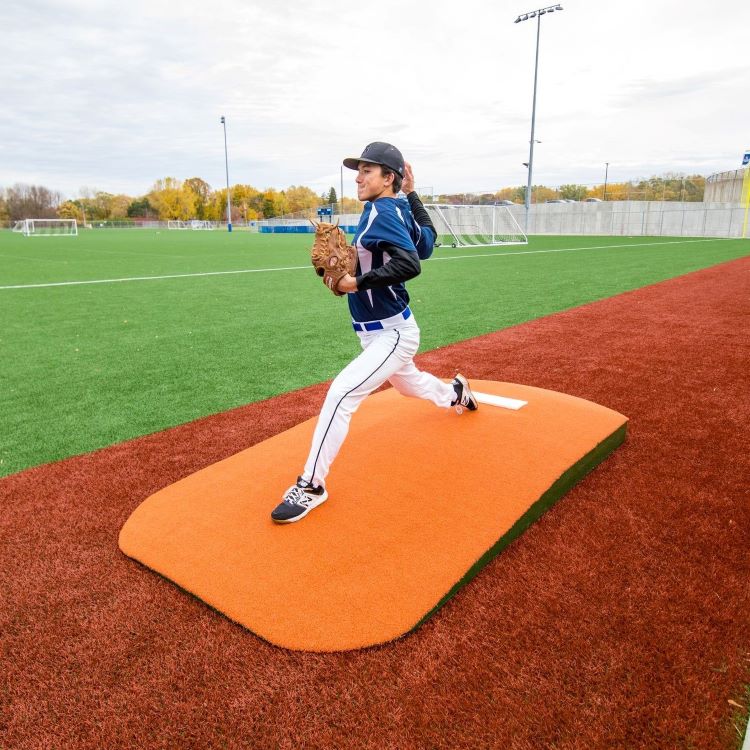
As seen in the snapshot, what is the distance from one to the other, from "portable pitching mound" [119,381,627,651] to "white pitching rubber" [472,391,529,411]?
0.09 meters

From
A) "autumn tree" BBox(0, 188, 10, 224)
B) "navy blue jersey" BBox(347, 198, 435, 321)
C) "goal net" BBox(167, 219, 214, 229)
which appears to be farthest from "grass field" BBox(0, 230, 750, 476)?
"autumn tree" BBox(0, 188, 10, 224)

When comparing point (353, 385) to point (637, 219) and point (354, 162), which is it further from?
point (637, 219)

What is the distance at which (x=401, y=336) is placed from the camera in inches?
120

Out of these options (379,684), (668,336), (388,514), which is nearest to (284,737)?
(379,684)

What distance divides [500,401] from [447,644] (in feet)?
8.09

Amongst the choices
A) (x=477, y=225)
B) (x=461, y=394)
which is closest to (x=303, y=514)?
(x=461, y=394)

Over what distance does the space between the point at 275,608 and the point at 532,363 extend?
185 inches

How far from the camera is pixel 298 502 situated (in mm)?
2967

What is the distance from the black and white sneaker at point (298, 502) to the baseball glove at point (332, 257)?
1.03 meters

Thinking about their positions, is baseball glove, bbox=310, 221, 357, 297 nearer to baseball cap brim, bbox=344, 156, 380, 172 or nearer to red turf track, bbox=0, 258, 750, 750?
baseball cap brim, bbox=344, 156, 380, 172

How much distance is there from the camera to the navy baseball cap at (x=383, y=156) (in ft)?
9.34

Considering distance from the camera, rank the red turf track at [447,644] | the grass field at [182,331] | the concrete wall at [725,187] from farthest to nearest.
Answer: the concrete wall at [725,187] < the grass field at [182,331] < the red turf track at [447,644]

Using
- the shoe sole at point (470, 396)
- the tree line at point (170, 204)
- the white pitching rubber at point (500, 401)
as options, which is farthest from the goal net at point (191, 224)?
the shoe sole at point (470, 396)

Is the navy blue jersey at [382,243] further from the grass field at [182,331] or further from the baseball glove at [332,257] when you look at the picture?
the grass field at [182,331]
